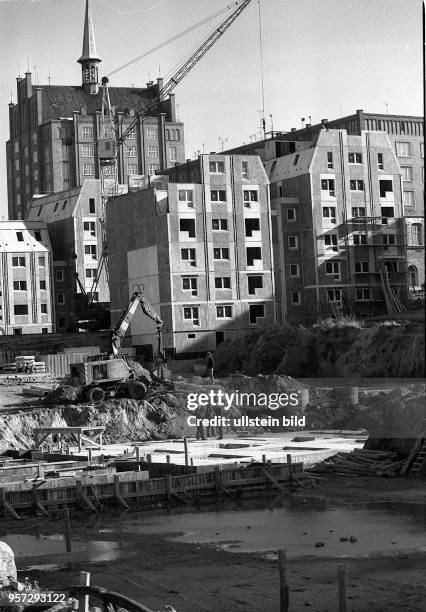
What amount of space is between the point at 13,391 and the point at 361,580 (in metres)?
20.6

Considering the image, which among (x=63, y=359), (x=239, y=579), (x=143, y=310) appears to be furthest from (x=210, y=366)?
(x=63, y=359)

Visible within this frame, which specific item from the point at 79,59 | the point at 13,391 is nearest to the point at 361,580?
the point at 79,59

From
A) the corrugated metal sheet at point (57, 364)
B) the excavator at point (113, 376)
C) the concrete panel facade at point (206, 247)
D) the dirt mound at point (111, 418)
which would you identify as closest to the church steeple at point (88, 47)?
the concrete panel facade at point (206, 247)

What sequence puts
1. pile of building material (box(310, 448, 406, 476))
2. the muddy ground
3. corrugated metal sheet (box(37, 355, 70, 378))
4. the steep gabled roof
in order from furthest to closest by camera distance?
corrugated metal sheet (box(37, 355, 70, 378)) < pile of building material (box(310, 448, 406, 476)) < the steep gabled roof < the muddy ground

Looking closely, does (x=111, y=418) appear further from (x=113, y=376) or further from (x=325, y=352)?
(x=325, y=352)

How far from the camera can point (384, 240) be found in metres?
9.77

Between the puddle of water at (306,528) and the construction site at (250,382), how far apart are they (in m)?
0.07

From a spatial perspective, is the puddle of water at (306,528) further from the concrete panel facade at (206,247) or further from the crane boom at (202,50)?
the crane boom at (202,50)

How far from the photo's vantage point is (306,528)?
671 inches

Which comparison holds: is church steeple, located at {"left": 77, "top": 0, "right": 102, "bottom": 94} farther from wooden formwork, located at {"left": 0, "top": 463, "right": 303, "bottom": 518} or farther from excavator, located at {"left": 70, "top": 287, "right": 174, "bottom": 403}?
excavator, located at {"left": 70, "top": 287, "right": 174, "bottom": 403}

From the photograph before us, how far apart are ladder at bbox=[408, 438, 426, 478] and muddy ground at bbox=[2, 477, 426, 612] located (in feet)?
23.2

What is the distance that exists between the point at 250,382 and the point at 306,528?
24.4 ft

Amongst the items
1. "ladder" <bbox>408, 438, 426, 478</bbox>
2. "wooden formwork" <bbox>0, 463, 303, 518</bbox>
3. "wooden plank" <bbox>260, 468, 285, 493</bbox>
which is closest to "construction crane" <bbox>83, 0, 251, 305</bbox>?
"wooden formwork" <bbox>0, 463, 303, 518</bbox>

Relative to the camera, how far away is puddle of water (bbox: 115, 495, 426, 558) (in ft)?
50.1
